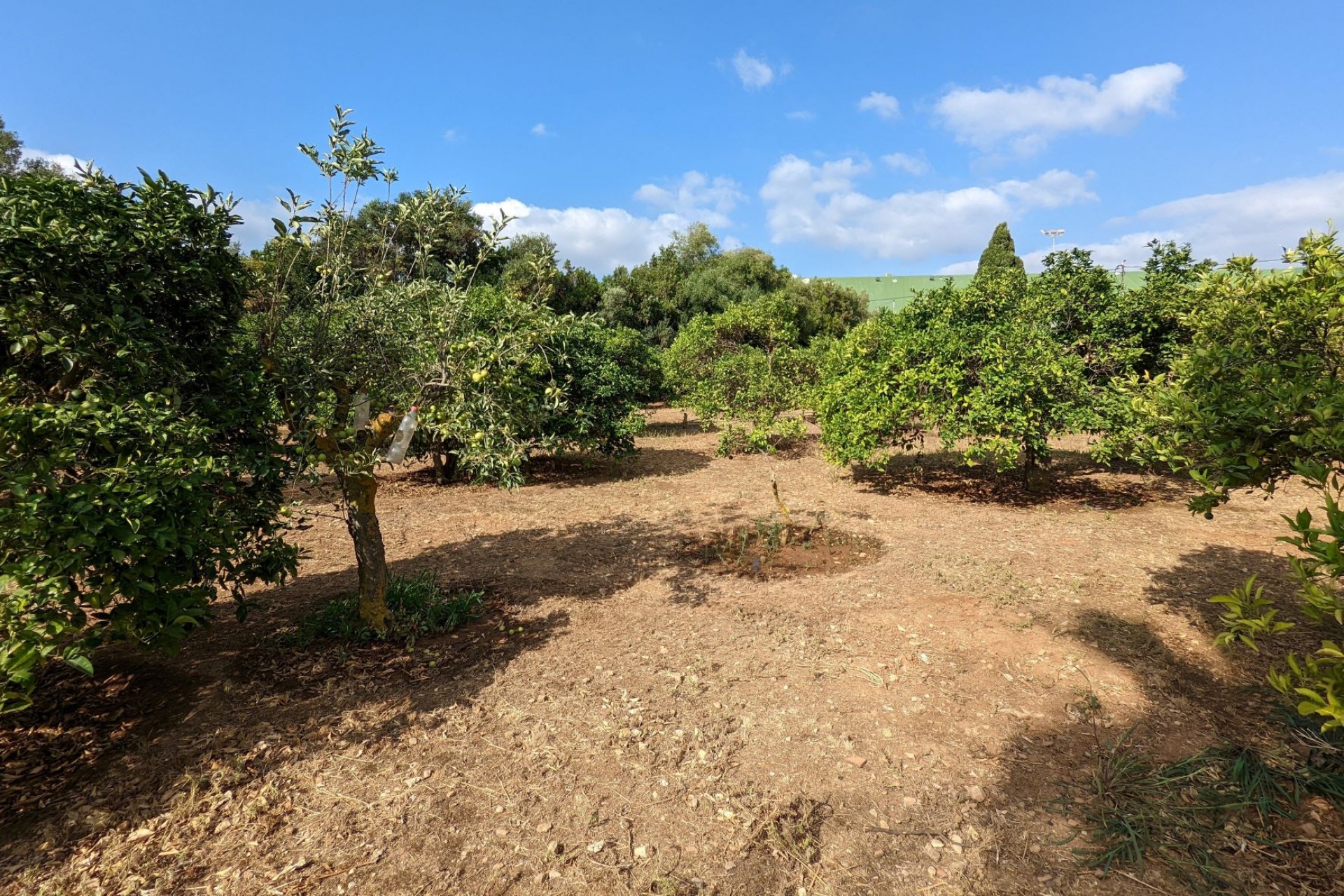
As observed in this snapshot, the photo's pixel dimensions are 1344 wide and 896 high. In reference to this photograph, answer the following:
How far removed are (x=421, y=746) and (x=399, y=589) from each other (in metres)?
2.50

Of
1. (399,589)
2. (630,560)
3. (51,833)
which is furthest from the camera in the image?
(630,560)

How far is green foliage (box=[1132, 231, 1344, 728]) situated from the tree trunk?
6098 millimetres

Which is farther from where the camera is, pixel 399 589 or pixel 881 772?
pixel 399 589

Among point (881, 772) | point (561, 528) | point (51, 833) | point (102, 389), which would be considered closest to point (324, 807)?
point (51, 833)

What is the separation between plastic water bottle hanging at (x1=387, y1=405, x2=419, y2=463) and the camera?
4535 mm

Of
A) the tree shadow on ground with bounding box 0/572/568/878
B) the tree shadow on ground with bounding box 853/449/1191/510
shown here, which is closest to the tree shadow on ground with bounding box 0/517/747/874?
the tree shadow on ground with bounding box 0/572/568/878

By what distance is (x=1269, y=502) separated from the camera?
9.95 m

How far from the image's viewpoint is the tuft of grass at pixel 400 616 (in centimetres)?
582

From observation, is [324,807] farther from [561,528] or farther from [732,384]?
[732,384]

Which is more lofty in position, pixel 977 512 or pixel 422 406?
pixel 422 406

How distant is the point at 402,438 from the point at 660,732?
2989 millimetres

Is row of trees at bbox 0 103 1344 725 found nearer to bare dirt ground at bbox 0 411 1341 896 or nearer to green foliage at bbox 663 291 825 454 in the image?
bare dirt ground at bbox 0 411 1341 896

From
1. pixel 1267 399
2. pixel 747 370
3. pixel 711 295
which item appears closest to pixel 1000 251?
pixel 711 295

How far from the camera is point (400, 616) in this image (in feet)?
19.9
